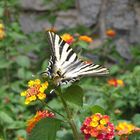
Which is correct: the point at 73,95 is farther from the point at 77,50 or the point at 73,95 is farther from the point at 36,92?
the point at 77,50

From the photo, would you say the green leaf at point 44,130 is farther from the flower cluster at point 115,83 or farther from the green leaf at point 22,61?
the green leaf at point 22,61

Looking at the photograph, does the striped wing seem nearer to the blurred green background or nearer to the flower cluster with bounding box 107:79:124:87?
the blurred green background

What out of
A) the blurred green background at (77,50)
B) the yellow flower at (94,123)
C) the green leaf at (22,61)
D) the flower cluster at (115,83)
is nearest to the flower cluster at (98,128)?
the yellow flower at (94,123)

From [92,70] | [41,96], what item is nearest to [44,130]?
[41,96]

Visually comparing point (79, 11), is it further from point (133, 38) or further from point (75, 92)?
point (75, 92)

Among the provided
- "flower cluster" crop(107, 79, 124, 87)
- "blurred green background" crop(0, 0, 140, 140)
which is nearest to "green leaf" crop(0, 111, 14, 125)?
"blurred green background" crop(0, 0, 140, 140)

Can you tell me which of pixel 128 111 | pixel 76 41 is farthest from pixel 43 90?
pixel 128 111
